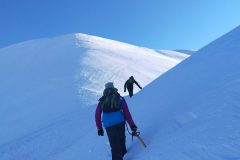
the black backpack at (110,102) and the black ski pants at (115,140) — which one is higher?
the black backpack at (110,102)

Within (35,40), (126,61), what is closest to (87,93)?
(126,61)

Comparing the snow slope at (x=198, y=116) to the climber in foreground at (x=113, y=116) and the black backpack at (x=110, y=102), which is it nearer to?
the climber in foreground at (x=113, y=116)

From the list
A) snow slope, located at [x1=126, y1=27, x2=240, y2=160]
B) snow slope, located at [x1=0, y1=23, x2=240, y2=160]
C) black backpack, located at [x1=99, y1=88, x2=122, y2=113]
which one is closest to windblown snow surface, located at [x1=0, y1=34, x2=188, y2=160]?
snow slope, located at [x1=0, y1=23, x2=240, y2=160]

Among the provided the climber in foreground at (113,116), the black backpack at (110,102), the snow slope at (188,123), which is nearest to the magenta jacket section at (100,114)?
the climber in foreground at (113,116)

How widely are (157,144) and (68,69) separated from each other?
106ft

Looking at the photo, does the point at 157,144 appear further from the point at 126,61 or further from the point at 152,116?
the point at 126,61

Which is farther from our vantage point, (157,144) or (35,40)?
(35,40)

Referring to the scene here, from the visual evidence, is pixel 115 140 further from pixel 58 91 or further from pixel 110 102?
pixel 58 91

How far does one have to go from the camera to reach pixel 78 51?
4819 cm

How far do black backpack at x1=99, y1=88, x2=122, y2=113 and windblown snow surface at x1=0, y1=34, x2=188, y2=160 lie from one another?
1.07 metres

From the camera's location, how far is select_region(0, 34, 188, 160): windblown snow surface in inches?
525

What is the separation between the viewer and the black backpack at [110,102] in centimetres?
720

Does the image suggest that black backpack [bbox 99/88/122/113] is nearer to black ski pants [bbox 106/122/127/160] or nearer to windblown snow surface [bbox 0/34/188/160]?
black ski pants [bbox 106/122/127/160]

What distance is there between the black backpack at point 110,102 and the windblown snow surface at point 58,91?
107 cm
